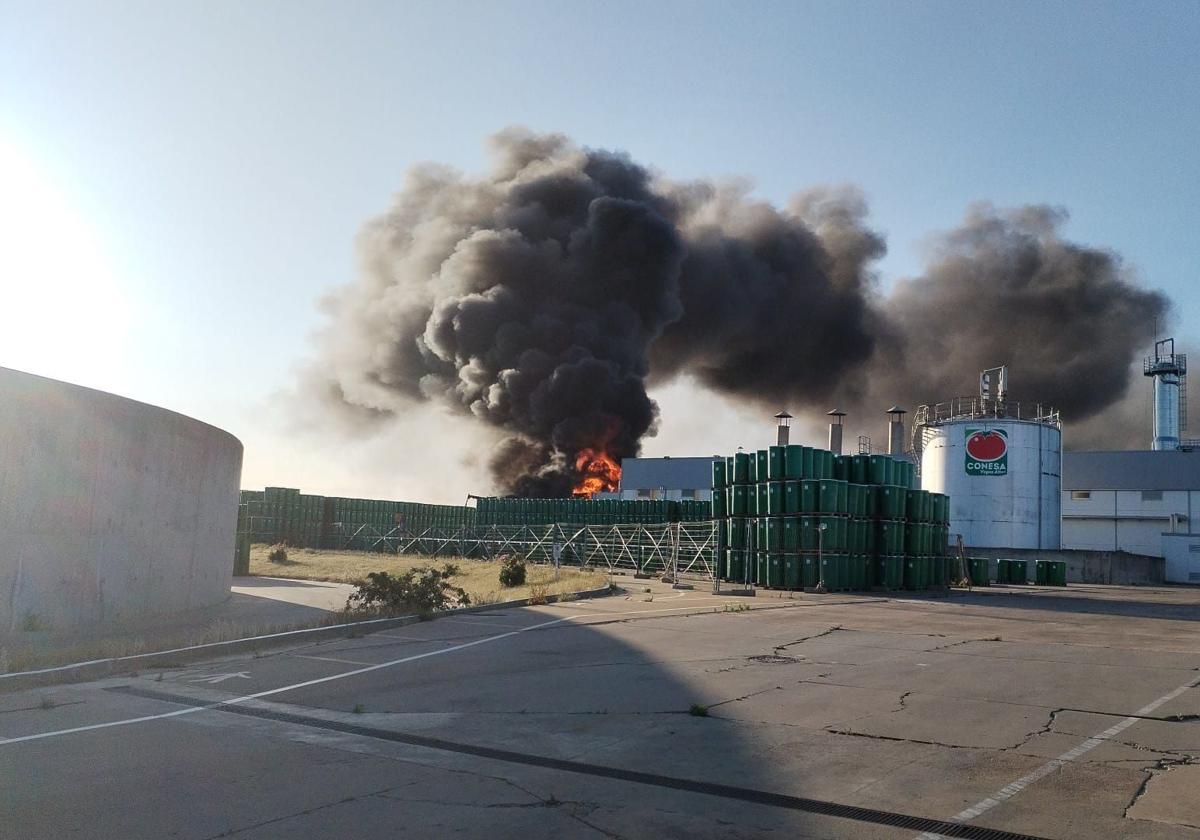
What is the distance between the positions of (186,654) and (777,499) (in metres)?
17.8

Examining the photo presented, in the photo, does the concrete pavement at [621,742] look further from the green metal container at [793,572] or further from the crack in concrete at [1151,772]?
the green metal container at [793,572]

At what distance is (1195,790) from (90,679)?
10591 mm

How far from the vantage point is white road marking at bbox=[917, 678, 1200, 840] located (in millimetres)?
5488

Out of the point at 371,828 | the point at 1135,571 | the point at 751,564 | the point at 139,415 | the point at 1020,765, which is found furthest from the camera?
the point at 1135,571

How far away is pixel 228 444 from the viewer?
73.2 feet

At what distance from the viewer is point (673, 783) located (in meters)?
6.20

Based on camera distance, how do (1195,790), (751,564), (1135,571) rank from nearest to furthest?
(1195,790) → (751,564) → (1135,571)

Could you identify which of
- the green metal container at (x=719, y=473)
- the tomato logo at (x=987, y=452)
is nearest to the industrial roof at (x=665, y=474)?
the tomato logo at (x=987, y=452)

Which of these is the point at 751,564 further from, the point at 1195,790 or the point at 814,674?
the point at 1195,790

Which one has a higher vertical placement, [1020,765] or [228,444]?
[228,444]

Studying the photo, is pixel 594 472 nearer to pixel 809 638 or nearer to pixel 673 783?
pixel 809 638

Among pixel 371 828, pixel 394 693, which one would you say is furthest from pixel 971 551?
pixel 371 828

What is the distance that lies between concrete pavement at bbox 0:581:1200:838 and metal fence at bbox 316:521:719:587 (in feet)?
48.9

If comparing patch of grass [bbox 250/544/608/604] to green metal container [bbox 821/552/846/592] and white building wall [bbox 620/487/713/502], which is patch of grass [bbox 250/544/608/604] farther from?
white building wall [bbox 620/487/713/502]
